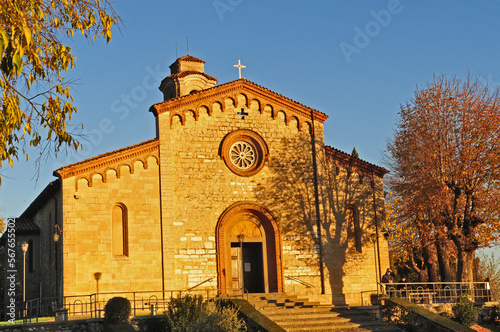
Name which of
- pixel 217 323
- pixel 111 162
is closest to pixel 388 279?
pixel 217 323

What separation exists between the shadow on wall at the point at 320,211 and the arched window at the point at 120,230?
6.29 m

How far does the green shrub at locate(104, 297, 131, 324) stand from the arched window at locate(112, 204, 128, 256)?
15.5ft

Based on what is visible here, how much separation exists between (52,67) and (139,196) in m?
→ 14.4

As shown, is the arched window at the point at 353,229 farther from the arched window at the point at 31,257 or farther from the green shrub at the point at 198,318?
the arched window at the point at 31,257

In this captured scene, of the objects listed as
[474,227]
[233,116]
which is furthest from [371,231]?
[233,116]

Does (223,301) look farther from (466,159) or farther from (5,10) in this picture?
(5,10)

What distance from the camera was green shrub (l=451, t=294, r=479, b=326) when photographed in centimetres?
2428

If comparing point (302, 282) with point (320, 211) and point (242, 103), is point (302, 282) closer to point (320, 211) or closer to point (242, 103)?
point (320, 211)

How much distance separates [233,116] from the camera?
27.5 metres

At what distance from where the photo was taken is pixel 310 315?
917 inches

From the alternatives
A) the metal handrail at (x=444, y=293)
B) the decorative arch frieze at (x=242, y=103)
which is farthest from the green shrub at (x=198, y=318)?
the decorative arch frieze at (x=242, y=103)

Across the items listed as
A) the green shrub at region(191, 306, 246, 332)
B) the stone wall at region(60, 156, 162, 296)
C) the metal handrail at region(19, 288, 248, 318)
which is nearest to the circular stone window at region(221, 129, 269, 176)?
the stone wall at region(60, 156, 162, 296)

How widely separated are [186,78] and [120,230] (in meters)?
15.0

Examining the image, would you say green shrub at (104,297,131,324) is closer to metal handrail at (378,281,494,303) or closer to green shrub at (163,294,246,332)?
green shrub at (163,294,246,332)
